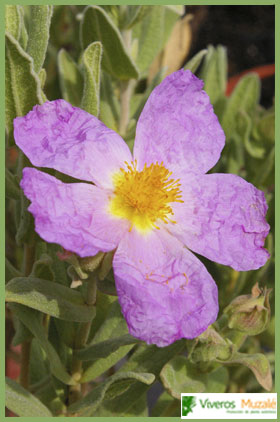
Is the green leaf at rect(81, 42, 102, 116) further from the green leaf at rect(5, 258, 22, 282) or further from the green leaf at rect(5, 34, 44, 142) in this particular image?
the green leaf at rect(5, 258, 22, 282)

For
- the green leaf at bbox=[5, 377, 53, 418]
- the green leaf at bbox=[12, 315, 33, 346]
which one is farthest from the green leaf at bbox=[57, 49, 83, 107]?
the green leaf at bbox=[5, 377, 53, 418]

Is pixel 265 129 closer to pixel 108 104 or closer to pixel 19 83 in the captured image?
pixel 108 104

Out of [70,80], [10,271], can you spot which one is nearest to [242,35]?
[70,80]

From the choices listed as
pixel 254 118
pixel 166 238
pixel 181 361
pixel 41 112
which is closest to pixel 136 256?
pixel 166 238

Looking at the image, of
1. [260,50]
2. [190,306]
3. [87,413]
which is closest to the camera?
[190,306]

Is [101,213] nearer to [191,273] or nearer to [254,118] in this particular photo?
[191,273]
